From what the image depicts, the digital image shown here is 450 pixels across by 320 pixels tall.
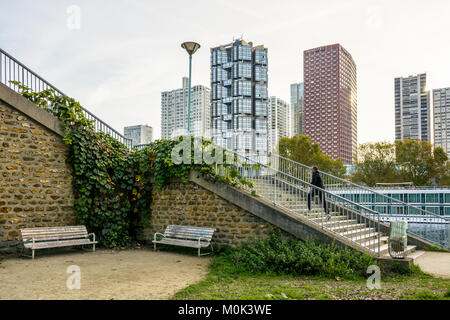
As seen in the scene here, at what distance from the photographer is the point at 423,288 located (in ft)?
18.2

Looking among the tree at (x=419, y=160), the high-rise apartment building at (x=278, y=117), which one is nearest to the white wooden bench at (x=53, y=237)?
the tree at (x=419, y=160)

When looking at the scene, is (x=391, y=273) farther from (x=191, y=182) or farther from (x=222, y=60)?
(x=222, y=60)

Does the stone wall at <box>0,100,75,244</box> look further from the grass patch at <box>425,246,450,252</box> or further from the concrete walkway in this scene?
the grass patch at <box>425,246,450,252</box>

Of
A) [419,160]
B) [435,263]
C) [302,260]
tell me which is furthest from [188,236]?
[419,160]

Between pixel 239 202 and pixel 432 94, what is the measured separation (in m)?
70.0

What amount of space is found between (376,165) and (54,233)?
→ 38822 mm

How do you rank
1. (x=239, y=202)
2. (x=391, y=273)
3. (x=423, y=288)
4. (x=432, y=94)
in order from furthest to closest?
(x=432, y=94) < (x=239, y=202) < (x=391, y=273) < (x=423, y=288)

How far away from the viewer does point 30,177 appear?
902 centimetres

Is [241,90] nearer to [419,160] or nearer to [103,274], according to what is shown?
[419,160]

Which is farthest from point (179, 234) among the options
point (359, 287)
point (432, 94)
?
point (432, 94)

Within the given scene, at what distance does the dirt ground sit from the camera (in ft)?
17.3

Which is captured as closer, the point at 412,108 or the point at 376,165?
the point at 376,165

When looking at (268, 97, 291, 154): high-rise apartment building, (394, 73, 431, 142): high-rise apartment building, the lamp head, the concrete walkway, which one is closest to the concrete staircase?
the concrete walkway

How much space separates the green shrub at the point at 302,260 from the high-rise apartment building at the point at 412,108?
7052 cm
